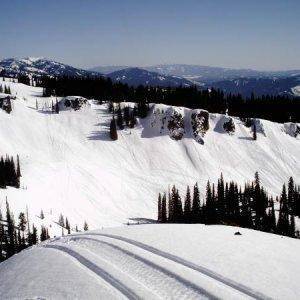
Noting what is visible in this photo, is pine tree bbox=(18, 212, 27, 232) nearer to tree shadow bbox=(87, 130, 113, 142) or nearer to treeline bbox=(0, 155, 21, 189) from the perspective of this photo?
treeline bbox=(0, 155, 21, 189)

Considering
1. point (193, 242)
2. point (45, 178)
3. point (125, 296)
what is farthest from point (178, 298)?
point (45, 178)

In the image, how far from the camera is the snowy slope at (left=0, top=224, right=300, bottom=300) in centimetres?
2686

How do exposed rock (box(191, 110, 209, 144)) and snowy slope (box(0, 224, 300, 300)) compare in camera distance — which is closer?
snowy slope (box(0, 224, 300, 300))

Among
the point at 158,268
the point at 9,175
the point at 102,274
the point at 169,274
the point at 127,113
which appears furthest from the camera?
the point at 127,113

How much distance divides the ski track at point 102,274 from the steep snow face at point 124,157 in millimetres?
77569

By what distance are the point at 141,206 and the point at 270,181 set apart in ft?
206

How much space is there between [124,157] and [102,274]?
13809 centimetres

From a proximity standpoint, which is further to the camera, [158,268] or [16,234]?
[16,234]

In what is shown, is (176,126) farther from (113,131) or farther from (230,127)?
(113,131)

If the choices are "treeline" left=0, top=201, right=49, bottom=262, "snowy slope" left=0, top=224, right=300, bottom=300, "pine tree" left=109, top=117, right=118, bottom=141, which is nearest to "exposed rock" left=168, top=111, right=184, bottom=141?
"pine tree" left=109, top=117, right=118, bottom=141

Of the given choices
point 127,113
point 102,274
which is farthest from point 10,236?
point 127,113

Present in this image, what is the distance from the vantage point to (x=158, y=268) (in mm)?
31000

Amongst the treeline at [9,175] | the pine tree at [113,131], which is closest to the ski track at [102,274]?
the treeline at [9,175]

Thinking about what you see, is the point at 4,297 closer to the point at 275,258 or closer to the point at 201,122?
the point at 275,258
